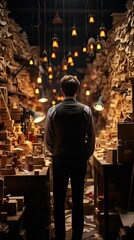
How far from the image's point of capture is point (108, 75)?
1295 centimetres

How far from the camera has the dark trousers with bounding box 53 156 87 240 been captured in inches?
174

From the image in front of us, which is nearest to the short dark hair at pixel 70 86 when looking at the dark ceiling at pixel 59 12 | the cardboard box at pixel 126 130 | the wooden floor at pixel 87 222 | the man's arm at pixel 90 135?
the man's arm at pixel 90 135

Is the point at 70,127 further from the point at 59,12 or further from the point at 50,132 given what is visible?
the point at 59,12

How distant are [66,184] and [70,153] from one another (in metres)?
0.42

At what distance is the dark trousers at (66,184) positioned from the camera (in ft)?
14.5

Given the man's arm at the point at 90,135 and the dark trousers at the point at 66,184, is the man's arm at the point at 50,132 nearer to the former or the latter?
the dark trousers at the point at 66,184

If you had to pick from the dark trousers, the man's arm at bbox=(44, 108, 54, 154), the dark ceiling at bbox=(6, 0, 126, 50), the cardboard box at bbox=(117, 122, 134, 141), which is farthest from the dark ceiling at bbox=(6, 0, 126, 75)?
the dark trousers

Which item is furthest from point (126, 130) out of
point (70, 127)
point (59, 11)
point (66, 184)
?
point (59, 11)

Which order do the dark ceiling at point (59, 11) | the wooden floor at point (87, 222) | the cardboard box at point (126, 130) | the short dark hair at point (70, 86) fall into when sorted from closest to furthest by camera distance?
the short dark hair at point (70, 86) < the cardboard box at point (126, 130) < the wooden floor at point (87, 222) < the dark ceiling at point (59, 11)

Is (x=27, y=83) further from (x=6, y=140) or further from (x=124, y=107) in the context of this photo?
(x=6, y=140)

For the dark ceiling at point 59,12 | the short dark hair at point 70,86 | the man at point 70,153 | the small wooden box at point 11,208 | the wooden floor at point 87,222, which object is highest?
the dark ceiling at point 59,12

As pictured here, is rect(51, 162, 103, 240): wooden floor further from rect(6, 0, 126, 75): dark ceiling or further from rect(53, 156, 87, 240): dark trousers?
rect(6, 0, 126, 75): dark ceiling

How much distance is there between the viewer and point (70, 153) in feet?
14.5

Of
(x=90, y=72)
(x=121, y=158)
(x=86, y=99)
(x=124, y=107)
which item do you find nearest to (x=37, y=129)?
(x=124, y=107)
